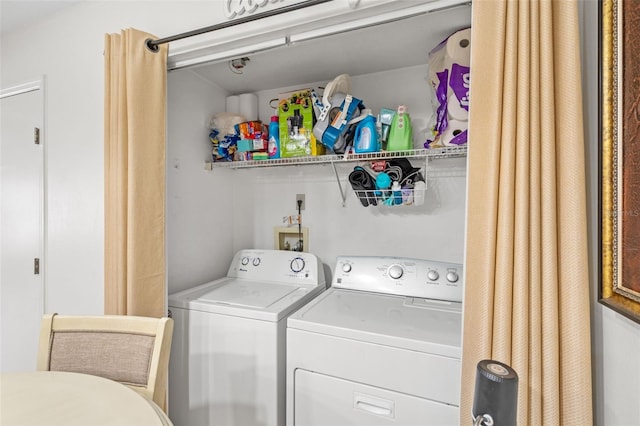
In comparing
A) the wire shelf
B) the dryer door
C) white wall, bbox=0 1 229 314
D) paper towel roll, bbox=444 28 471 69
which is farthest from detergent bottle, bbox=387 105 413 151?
white wall, bbox=0 1 229 314

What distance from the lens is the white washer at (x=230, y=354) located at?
133 cm

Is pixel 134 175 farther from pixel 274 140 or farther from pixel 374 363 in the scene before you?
pixel 374 363

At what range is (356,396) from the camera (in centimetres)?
118

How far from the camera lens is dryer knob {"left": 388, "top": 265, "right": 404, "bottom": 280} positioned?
65.4 inches

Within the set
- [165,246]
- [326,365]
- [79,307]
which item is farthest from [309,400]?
[79,307]

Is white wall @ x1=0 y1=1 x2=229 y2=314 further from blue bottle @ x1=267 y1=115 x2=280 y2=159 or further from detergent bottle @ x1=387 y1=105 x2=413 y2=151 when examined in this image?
detergent bottle @ x1=387 y1=105 x2=413 y2=151

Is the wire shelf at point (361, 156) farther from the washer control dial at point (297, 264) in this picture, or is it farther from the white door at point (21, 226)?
the white door at point (21, 226)

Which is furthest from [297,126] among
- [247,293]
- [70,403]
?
[70,403]

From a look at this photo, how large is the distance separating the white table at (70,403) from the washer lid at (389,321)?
0.61 meters

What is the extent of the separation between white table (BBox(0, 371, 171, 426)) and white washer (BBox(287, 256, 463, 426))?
0.59 meters

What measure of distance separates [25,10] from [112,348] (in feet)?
6.78

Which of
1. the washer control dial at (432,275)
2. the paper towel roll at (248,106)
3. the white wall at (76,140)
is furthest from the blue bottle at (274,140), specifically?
the washer control dial at (432,275)

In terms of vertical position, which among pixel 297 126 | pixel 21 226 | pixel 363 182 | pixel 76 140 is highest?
pixel 297 126

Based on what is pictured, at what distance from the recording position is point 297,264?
6.22 feet
